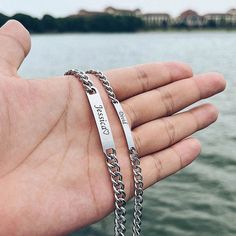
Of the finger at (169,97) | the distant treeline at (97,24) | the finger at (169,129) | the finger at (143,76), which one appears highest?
the finger at (143,76)

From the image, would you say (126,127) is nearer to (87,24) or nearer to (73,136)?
(73,136)

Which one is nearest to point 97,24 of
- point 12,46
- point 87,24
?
point 87,24

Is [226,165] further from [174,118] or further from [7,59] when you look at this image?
[7,59]

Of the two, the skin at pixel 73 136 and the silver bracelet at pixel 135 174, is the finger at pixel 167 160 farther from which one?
the silver bracelet at pixel 135 174

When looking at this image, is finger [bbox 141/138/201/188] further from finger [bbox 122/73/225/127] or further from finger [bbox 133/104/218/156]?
finger [bbox 122/73/225/127]

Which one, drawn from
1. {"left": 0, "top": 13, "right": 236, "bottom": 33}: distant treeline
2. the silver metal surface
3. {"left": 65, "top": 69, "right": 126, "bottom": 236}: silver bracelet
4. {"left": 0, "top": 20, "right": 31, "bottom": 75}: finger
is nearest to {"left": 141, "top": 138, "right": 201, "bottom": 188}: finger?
the silver metal surface

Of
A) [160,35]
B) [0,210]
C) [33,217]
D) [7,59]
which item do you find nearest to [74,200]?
[33,217]

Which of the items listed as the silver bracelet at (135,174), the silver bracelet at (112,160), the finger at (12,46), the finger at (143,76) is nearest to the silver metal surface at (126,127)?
the silver bracelet at (135,174)

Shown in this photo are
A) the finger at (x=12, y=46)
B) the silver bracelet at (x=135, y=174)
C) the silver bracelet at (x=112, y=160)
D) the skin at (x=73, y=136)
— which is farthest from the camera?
the finger at (x=12, y=46)
